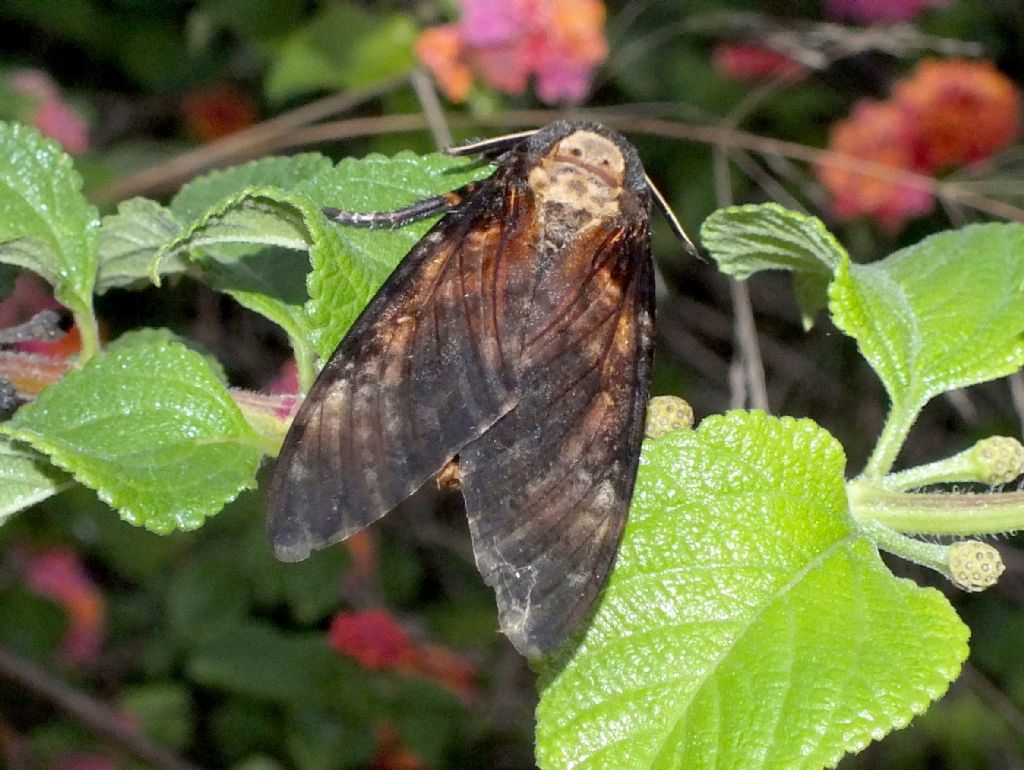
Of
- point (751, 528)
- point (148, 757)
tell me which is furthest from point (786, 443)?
point (148, 757)

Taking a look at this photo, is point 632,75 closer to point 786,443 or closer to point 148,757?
point 148,757

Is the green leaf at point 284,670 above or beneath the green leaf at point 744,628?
beneath

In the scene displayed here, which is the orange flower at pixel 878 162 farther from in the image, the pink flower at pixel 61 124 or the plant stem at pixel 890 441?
the plant stem at pixel 890 441

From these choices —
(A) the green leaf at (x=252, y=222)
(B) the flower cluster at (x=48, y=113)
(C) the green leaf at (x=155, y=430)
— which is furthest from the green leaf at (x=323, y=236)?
(B) the flower cluster at (x=48, y=113)

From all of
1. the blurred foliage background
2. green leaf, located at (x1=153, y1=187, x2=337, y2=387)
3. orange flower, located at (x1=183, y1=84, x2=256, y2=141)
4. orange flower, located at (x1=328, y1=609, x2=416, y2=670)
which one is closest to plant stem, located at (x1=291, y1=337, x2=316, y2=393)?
green leaf, located at (x1=153, y1=187, x2=337, y2=387)

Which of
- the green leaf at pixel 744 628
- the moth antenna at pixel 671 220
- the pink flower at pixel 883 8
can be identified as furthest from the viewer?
the pink flower at pixel 883 8

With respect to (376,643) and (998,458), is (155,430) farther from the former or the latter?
(376,643)

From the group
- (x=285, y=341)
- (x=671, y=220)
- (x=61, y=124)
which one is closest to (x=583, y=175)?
(x=671, y=220)

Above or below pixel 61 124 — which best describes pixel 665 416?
above

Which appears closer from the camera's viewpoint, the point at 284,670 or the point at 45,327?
the point at 45,327
